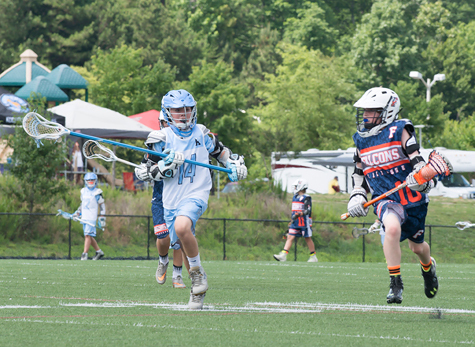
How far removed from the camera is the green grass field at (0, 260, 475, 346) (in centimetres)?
510

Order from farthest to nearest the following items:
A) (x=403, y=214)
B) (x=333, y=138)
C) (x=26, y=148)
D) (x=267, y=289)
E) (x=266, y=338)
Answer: (x=333, y=138) → (x=26, y=148) → (x=267, y=289) → (x=403, y=214) → (x=266, y=338)

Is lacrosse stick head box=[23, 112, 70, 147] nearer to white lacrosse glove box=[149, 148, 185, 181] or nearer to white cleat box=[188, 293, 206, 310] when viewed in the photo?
white lacrosse glove box=[149, 148, 185, 181]

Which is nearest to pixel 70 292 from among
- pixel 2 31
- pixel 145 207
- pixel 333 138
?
pixel 145 207

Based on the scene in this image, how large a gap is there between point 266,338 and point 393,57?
5314 cm

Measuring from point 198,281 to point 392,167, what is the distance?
2.04m

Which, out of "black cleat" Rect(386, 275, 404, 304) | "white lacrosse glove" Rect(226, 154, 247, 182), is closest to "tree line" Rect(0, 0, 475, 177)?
"white lacrosse glove" Rect(226, 154, 247, 182)

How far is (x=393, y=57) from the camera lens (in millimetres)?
56281

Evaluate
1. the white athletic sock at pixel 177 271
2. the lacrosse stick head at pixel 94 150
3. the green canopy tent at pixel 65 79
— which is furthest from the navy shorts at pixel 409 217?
the green canopy tent at pixel 65 79

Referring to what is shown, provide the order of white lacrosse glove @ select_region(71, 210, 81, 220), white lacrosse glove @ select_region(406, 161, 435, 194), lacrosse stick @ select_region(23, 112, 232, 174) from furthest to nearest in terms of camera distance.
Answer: white lacrosse glove @ select_region(71, 210, 81, 220), lacrosse stick @ select_region(23, 112, 232, 174), white lacrosse glove @ select_region(406, 161, 435, 194)

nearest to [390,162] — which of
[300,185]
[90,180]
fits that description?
[90,180]

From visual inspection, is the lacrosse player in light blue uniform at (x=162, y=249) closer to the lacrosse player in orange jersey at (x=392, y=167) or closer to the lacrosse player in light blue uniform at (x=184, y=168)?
the lacrosse player in light blue uniform at (x=184, y=168)

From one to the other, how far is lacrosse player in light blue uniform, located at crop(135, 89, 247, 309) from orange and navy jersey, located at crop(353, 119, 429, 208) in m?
1.24

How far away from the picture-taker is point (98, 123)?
2570 cm

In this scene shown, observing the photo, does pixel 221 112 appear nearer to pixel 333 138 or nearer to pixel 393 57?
pixel 333 138
